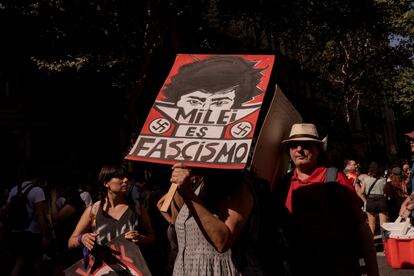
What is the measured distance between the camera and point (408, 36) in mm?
25750

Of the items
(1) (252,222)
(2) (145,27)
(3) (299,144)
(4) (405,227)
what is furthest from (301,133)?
(2) (145,27)

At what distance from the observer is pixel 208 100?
112 inches

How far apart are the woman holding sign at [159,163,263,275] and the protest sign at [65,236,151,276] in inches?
53.4

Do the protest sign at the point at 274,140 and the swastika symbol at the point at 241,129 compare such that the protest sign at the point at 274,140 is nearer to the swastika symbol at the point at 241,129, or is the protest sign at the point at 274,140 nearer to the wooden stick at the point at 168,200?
the swastika symbol at the point at 241,129

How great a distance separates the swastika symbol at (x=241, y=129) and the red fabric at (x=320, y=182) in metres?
0.87

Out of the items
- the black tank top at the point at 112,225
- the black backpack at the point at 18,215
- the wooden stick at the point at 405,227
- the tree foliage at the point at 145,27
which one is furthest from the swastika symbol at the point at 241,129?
the tree foliage at the point at 145,27

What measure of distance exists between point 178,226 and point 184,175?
0.38 m

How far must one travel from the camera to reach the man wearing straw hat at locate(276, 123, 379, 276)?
315 cm

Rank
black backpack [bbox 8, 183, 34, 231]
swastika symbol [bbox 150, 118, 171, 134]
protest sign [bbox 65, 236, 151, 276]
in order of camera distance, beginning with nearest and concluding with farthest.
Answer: swastika symbol [bbox 150, 118, 171, 134], protest sign [bbox 65, 236, 151, 276], black backpack [bbox 8, 183, 34, 231]

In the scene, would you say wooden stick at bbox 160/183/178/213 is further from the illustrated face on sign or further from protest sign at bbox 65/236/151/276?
protest sign at bbox 65/236/151/276

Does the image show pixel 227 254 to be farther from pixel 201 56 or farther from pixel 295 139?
pixel 201 56

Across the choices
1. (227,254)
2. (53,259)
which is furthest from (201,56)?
(53,259)

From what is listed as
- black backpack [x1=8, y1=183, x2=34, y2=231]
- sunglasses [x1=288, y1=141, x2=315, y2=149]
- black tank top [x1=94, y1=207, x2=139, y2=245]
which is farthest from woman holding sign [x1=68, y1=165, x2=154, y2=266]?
black backpack [x1=8, y1=183, x2=34, y2=231]

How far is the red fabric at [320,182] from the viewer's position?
10.5 ft
